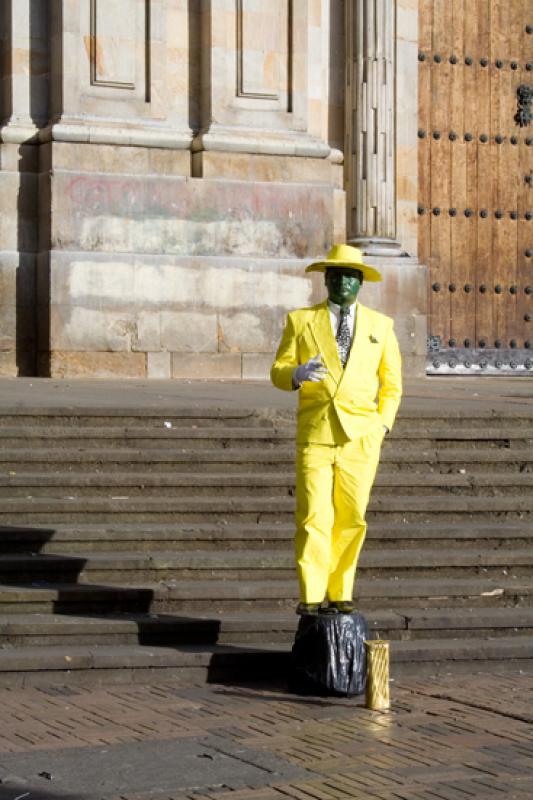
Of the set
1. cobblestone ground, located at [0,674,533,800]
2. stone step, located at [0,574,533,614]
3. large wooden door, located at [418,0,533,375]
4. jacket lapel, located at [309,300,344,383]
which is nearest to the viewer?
cobblestone ground, located at [0,674,533,800]

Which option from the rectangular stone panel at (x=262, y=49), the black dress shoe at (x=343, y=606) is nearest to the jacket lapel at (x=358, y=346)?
the black dress shoe at (x=343, y=606)

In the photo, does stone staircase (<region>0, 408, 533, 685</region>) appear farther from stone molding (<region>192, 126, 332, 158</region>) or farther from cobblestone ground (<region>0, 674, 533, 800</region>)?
stone molding (<region>192, 126, 332, 158</region>)

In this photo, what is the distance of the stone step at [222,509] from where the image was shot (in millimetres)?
9656

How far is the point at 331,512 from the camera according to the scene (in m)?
7.99

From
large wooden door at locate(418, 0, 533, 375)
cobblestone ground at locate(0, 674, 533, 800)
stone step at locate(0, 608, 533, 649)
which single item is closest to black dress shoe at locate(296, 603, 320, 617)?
cobblestone ground at locate(0, 674, 533, 800)

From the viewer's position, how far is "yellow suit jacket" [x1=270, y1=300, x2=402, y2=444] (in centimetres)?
810

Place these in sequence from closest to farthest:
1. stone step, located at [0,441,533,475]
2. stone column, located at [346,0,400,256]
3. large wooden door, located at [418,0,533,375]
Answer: stone step, located at [0,441,533,475] < stone column, located at [346,0,400,256] < large wooden door, located at [418,0,533,375]

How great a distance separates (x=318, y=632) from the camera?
7.84 m

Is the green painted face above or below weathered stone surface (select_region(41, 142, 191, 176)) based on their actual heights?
below

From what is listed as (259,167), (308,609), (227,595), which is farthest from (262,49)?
(308,609)

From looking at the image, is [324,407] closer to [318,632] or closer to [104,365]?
[318,632]

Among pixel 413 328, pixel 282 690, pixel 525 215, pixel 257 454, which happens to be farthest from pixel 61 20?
pixel 282 690

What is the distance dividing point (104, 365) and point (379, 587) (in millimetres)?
6871

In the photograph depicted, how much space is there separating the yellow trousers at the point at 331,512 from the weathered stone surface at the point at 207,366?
7.82 metres
